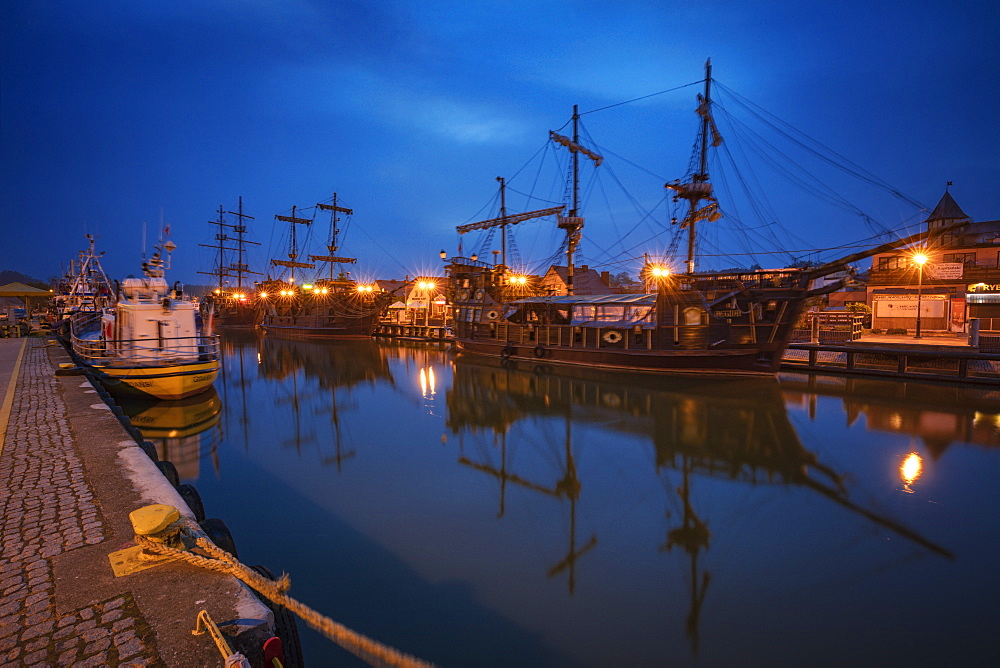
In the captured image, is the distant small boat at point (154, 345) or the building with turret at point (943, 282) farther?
the building with turret at point (943, 282)

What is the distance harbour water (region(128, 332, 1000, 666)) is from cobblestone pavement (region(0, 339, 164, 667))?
2.38 meters

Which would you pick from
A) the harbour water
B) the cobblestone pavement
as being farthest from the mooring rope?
the harbour water

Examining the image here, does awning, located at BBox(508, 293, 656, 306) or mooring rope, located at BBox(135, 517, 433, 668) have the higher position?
awning, located at BBox(508, 293, 656, 306)

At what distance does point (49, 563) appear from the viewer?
4137mm

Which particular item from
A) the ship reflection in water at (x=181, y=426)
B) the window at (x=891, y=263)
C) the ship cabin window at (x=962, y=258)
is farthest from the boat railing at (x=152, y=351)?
the ship cabin window at (x=962, y=258)

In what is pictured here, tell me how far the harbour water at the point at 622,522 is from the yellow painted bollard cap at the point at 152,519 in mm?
2290

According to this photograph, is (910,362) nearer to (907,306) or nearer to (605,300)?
(907,306)

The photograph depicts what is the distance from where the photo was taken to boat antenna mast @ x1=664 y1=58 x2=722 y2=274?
2609 centimetres

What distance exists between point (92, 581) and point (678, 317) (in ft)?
80.2

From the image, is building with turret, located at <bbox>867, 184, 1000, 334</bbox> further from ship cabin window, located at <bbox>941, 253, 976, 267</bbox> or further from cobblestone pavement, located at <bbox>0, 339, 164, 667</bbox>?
cobblestone pavement, located at <bbox>0, 339, 164, 667</bbox>

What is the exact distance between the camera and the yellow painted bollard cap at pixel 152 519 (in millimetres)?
3975

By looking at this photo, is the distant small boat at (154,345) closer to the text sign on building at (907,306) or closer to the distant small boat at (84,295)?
the distant small boat at (84,295)

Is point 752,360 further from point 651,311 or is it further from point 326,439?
point 326,439

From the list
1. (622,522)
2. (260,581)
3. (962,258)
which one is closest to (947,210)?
(962,258)
